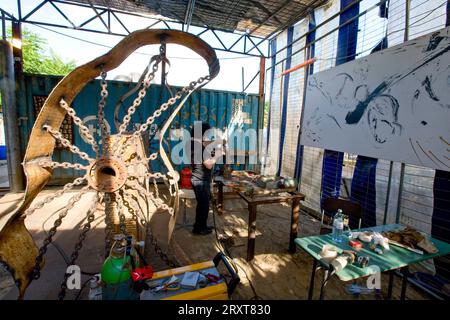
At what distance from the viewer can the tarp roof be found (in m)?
5.37

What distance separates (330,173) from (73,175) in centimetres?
682

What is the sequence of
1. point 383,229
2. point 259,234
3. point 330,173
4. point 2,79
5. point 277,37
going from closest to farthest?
1. point 383,229
2. point 259,234
3. point 330,173
4. point 2,79
5. point 277,37

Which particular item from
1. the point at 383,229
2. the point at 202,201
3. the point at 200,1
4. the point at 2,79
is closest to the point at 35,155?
the point at 202,201

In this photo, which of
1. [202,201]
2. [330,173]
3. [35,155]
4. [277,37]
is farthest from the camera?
[277,37]

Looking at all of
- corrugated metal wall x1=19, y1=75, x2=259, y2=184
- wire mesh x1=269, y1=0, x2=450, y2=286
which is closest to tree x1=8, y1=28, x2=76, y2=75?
corrugated metal wall x1=19, y1=75, x2=259, y2=184

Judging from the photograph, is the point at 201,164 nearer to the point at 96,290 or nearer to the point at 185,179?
the point at 96,290

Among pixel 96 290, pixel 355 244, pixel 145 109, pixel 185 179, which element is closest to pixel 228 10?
pixel 145 109

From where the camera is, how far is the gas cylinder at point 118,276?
1.76 meters

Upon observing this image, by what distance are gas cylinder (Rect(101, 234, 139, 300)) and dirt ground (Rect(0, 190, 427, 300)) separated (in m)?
1.06

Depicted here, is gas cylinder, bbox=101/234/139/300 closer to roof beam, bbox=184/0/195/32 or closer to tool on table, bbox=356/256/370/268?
tool on table, bbox=356/256/370/268

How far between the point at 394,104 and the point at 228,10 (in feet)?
15.3

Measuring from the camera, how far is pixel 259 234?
4184 mm
